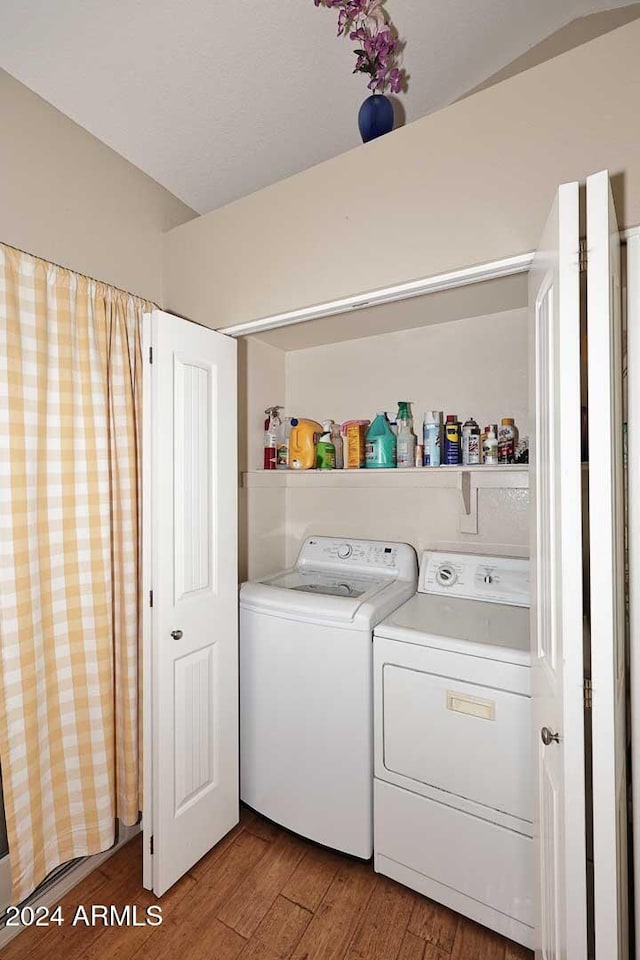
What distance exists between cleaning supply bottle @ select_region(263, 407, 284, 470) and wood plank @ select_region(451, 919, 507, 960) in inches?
74.6

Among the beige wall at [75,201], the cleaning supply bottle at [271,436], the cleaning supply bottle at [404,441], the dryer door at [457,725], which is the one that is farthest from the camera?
the cleaning supply bottle at [271,436]

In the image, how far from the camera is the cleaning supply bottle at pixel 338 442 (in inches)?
95.4

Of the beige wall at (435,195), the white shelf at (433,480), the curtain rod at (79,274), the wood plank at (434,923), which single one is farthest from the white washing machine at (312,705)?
the curtain rod at (79,274)

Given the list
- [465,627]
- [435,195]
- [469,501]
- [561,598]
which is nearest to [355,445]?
[469,501]

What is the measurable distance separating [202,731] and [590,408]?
1.72 meters

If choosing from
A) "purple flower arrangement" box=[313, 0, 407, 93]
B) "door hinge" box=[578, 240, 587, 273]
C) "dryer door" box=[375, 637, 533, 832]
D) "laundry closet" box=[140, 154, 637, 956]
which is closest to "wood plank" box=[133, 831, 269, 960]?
"laundry closet" box=[140, 154, 637, 956]

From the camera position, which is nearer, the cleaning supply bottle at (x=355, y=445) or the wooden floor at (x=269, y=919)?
the wooden floor at (x=269, y=919)

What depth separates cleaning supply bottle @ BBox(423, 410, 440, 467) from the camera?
2.01 meters

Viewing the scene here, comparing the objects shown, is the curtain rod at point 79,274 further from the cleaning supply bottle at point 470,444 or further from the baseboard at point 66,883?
the baseboard at point 66,883

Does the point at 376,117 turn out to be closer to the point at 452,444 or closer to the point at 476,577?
the point at 452,444

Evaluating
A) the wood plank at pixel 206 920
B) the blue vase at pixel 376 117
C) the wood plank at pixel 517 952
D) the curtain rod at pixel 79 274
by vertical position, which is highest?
the blue vase at pixel 376 117

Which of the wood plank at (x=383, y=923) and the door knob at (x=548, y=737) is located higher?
the door knob at (x=548, y=737)

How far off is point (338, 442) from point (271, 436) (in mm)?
353

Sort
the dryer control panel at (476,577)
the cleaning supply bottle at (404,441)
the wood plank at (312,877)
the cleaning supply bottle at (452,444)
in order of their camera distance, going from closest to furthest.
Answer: the wood plank at (312,877)
the dryer control panel at (476,577)
the cleaning supply bottle at (452,444)
the cleaning supply bottle at (404,441)
